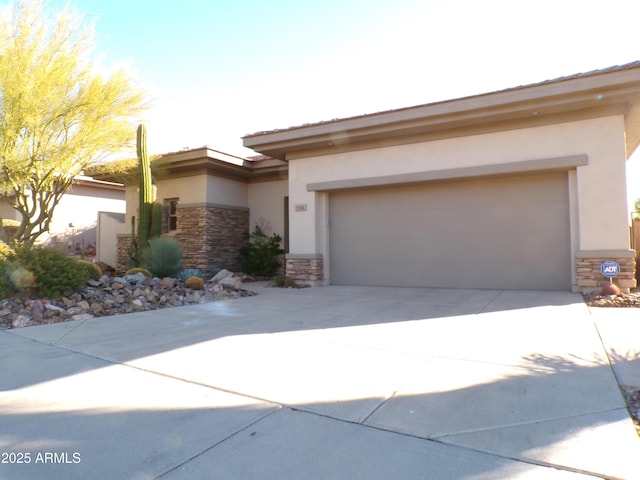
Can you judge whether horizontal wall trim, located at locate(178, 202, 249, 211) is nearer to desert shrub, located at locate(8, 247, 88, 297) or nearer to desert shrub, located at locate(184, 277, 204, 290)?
desert shrub, located at locate(184, 277, 204, 290)

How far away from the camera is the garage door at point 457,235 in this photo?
9.80 meters

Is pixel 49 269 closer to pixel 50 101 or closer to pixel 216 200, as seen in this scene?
pixel 50 101

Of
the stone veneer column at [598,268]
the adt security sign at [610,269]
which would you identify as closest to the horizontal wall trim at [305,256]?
the stone veneer column at [598,268]

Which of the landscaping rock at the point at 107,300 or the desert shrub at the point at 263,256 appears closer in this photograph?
the landscaping rock at the point at 107,300

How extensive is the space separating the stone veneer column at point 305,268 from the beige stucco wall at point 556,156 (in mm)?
277

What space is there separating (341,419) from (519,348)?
2.82 m

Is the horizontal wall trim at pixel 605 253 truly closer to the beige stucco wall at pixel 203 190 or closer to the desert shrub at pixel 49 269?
the desert shrub at pixel 49 269

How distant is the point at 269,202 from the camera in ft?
52.4

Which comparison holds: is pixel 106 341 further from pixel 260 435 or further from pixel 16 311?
pixel 260 435

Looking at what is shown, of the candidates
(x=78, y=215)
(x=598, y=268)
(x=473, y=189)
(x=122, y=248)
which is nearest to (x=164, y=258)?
(x=122, y=248)

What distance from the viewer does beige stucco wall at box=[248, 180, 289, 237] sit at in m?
15.6

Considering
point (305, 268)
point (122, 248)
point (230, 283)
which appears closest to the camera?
point (230, 283)

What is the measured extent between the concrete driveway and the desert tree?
22.3ft

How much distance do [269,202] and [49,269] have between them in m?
8.75
